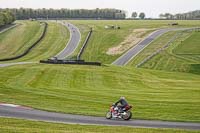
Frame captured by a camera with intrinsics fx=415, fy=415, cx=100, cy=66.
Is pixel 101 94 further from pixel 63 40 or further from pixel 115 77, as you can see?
pixel 63 40

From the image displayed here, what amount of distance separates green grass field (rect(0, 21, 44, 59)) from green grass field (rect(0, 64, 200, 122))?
115ft

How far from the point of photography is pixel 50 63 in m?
73.0

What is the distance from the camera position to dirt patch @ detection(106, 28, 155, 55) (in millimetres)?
99000

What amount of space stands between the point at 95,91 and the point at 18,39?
3052 inches

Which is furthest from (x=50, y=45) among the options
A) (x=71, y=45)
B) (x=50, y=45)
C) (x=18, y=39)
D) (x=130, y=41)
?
(x=130, y=41)

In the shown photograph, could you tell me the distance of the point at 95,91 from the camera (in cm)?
4459

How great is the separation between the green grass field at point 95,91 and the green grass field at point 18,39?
115ft

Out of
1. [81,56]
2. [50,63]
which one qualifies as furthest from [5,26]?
[50,63]

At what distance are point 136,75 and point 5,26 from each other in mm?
89197

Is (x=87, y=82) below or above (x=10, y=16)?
below

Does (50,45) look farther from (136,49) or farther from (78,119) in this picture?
(78,119)

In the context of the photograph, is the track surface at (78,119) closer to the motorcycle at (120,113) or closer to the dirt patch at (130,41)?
→ the motorcycle at (120,113)

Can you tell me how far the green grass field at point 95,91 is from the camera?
3281cm

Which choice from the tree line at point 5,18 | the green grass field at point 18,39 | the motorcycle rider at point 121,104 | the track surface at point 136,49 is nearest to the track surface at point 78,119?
the motorcycle rider at point 121,104
